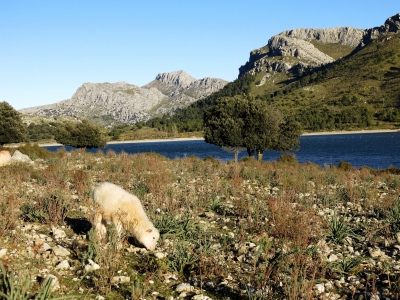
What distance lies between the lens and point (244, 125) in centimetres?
4684

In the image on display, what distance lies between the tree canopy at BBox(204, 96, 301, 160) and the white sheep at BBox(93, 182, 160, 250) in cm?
3769

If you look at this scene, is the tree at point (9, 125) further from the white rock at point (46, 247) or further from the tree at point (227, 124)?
the white rock at point (46, 247)

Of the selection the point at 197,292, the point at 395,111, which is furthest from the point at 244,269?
the point at 395,111

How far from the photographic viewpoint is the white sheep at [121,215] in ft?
24.9

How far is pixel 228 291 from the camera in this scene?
602cm

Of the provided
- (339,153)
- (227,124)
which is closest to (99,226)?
(227,124)

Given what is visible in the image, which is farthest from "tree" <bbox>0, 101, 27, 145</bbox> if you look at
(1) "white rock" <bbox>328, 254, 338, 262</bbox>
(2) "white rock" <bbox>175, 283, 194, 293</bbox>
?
(1) "white rock" <bbox>328, 254, 338, 262</bbox>

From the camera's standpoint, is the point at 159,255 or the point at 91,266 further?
the point at 159,255

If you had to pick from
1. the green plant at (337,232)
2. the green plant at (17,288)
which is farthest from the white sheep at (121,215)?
the green plant at (337,232)

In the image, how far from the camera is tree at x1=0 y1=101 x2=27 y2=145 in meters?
56.7

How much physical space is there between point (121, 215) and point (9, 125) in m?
58.9

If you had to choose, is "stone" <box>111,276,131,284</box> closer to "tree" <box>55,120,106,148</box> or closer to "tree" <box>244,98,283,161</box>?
"tree" <box>244,98,283,161</box>

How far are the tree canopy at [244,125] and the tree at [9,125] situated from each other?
114 feet

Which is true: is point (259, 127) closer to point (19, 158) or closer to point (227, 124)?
point (227, 124)
